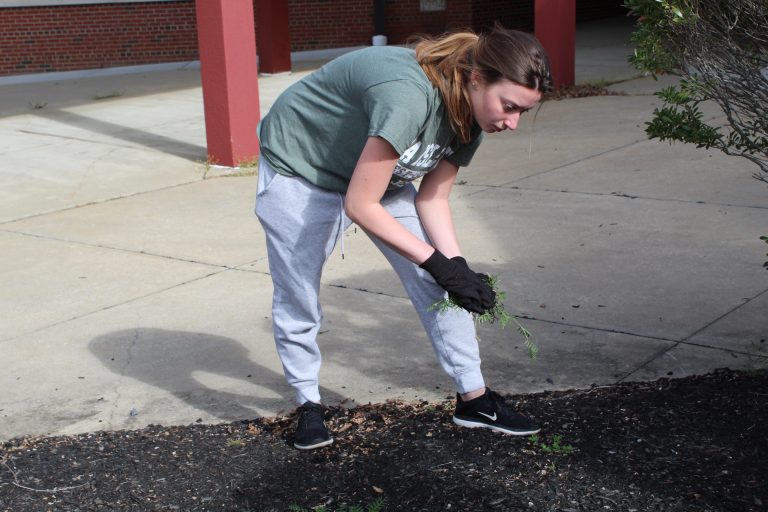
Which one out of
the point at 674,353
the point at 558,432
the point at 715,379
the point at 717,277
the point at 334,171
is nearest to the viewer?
the point at 334,171

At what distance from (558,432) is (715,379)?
0.79 meters

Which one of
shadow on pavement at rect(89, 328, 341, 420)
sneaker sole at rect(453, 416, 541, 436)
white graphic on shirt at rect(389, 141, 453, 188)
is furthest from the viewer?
shadow on pavement at rect(89, 328, 341, 420)

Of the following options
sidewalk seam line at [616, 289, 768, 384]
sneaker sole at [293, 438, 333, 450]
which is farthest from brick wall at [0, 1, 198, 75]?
sneaker sole at [293, 438, 333, 450]

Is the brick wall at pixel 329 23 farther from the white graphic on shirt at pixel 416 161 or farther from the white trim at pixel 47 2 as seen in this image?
the white graphic on shirt at pixel 416 161

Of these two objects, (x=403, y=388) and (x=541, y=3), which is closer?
(x=403, y=388)

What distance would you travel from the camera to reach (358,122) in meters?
3.22

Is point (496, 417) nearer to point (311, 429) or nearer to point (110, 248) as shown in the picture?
point (311, 429)

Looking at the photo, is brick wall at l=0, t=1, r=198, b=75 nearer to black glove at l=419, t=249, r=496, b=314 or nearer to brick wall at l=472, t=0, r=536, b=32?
brick wall at l=472, t=0, r=536, b=32

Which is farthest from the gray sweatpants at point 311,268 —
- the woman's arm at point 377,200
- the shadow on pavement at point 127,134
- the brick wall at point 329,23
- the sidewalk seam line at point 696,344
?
the brick wall at point 329,23

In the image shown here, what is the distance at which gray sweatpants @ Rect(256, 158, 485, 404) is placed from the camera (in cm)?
339

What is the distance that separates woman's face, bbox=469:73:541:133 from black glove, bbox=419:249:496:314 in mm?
457

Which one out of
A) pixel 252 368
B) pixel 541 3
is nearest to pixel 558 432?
pixel 252 368

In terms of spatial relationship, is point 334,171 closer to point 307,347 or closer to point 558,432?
point 307,347

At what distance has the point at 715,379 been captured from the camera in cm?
395
